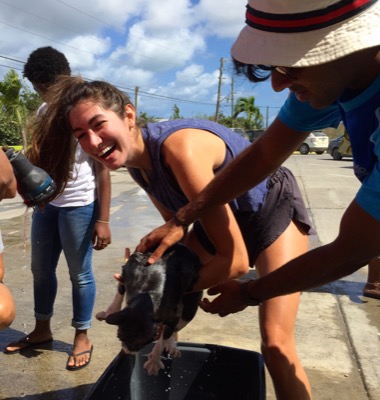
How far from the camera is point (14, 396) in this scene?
293 centimetres

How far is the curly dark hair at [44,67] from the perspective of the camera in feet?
10.7

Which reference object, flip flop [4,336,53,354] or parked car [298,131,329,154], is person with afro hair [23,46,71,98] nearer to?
flip flop [4,336,53,354]

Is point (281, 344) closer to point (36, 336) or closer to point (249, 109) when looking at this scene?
point (36, 336)

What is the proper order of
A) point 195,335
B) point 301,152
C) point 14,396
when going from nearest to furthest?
1. point 14,396
2. point 195,335
3. point 301,152

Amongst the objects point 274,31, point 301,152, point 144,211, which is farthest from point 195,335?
point 301,152

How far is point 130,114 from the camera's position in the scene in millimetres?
2352

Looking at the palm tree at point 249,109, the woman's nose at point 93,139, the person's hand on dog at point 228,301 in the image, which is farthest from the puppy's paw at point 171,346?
the palm tree at point 249,109

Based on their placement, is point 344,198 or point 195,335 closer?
point 195,335

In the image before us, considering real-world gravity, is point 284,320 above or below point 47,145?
below

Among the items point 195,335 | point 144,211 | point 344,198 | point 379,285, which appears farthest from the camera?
point 344,198

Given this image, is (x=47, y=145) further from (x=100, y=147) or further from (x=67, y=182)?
(x=100, y=147)

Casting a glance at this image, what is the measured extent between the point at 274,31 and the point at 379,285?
12.0 feet

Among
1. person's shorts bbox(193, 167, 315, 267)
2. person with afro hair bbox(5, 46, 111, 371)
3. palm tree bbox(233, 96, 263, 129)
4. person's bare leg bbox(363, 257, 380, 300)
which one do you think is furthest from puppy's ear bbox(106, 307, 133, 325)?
palm tree bbox(233, 96, 263, 129)

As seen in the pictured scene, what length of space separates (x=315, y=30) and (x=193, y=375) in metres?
1.82
